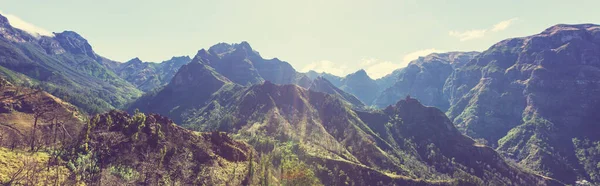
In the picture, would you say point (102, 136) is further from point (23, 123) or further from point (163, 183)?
point (23, 123)

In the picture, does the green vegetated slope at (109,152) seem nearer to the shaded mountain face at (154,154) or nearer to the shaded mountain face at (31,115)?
the shaded mountain face at (154,154)

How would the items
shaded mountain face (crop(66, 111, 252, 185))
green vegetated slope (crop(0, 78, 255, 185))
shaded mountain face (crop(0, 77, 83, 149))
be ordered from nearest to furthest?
green vegetated slope (crop(0, 78, 255, 185)) < shaded mountain face (crop(66, 111, 252, 185)) < shaded mountain face (crop(0, 77, 83, 149))

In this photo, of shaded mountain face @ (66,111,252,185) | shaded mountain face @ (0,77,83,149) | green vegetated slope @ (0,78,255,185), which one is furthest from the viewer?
shaded mountain face @ (0,77,83,149)

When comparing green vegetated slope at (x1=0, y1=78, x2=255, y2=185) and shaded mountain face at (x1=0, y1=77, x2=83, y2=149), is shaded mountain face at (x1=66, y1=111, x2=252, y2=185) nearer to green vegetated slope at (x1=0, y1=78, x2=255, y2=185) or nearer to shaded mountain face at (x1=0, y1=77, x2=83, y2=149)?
green vegetated slope at (x1=0, y1=78, x2=255, y2=185)

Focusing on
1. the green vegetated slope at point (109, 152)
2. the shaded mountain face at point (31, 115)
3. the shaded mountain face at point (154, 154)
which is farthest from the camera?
the shaded mountain face at point (31, 115)

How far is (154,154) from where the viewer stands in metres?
127

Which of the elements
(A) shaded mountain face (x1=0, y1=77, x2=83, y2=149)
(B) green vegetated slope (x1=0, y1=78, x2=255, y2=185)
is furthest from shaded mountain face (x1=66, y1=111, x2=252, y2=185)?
(A) shaded mountain face (x1=0, y1=77, x2=83, y2=149)

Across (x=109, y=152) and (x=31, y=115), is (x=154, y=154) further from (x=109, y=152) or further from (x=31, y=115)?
(x=31, y=115)

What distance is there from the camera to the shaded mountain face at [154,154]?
109 m

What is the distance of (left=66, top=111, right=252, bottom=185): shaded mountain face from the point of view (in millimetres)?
108562

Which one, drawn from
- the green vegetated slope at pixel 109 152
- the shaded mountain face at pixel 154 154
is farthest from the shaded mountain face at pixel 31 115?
the shaded mountain face at pixel 154 154

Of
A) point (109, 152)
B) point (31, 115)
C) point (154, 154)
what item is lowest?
point (154, 154)

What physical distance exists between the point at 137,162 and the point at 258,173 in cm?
5644

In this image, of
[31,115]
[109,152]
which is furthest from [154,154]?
[31,115]
